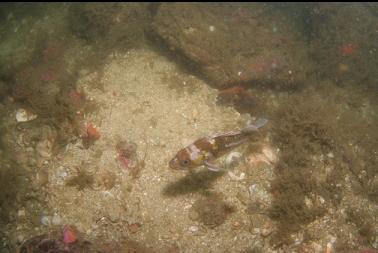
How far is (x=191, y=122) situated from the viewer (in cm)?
705

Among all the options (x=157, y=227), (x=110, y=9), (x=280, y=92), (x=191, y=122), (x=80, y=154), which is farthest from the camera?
(x=110, y=9)

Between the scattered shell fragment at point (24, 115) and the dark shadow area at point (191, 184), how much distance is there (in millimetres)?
3549

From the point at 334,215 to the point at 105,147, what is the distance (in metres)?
4.83

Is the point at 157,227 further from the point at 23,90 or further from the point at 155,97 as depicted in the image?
the point at 23,90

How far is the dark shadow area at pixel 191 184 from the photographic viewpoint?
6.15m

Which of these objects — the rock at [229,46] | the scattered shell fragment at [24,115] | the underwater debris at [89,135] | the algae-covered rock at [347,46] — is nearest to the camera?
the underwater debris at [89,135]

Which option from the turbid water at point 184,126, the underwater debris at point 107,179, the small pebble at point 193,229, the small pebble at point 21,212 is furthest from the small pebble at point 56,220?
the small pebble at point 193,229

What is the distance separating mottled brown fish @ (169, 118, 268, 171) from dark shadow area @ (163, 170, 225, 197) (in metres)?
0.92

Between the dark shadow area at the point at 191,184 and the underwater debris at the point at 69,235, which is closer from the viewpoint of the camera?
the underwater debris at the point at 69,235

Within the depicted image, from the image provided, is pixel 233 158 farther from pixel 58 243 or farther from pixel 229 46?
pixel 58 243

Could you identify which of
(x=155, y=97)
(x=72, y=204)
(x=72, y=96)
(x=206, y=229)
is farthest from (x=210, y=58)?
(x=72, y=204)

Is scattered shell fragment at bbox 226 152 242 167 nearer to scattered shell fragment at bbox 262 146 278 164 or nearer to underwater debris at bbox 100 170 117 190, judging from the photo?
scattered shell fragment at bbox 262 146 278 164

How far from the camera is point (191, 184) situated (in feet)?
20.3

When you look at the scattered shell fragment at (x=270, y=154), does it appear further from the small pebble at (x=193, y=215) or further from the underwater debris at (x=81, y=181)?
the underwater debris at (x=81, y=181)
